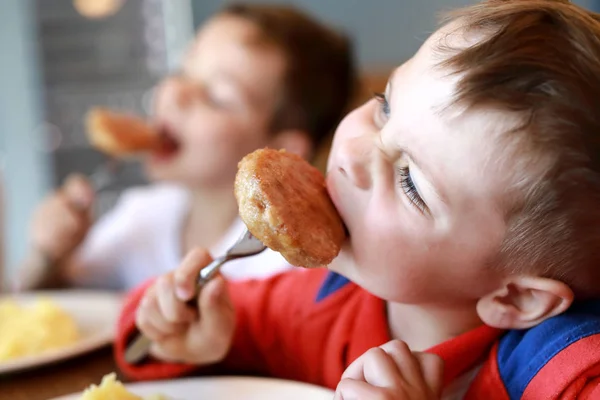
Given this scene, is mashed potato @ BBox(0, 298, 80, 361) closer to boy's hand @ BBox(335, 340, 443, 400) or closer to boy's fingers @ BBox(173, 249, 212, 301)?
boy's fingers @ BBox(173, 249, 212, 301)

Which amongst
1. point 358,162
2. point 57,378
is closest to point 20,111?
point 57,378

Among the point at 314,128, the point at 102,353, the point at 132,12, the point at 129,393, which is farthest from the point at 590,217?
the point at 132,12

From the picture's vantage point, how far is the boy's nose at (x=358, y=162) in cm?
70

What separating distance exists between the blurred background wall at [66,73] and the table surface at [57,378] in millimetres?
2252

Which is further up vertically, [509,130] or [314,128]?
[509,130]

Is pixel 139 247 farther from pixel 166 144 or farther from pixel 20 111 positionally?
pixel 20 111

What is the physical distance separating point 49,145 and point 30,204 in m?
0.29

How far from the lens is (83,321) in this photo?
1.23 m

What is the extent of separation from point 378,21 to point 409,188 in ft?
7.39

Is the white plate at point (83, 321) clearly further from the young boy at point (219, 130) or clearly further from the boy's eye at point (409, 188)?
the boy's eye at point (409, 188)

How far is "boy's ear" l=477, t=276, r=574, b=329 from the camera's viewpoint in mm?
697

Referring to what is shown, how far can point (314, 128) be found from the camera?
66.2 inches

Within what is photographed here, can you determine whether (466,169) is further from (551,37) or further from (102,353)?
(102,353)

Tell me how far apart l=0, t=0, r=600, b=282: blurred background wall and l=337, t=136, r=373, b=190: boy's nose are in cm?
255
